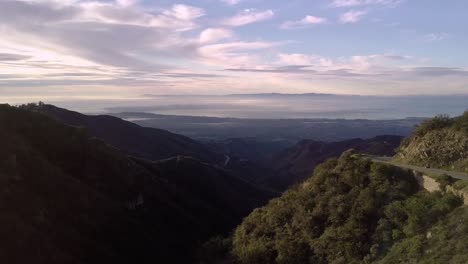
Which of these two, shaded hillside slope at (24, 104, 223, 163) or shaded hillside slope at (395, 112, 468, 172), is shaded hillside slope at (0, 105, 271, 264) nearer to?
shaded hillside slope at (395, 112, 468, 172)

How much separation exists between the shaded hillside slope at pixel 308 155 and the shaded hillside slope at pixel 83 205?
62203mm

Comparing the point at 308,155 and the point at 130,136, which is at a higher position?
the point at 130,136

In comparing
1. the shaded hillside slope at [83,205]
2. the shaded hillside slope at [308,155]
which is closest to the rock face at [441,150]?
the shaded hillside slope at [83,205]

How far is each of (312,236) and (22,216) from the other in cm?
2309

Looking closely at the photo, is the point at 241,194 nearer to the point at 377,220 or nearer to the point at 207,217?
the point at 207,217

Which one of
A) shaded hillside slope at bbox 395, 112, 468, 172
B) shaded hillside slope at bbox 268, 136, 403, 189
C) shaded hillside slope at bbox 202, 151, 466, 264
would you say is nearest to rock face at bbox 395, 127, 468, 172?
shaded hillside slope at bbox 395, 112, 468, 172

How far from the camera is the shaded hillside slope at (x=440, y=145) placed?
22.0 m

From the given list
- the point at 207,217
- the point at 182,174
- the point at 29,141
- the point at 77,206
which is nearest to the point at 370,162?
the point at 77,206

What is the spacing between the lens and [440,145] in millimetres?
23172

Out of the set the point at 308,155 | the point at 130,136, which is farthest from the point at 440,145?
the point at 308,155

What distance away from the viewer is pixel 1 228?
32844 mm

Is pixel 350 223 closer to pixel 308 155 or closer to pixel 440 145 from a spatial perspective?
pixel 440 145

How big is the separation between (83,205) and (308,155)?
116m

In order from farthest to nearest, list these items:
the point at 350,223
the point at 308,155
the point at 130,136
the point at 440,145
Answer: the point at 308,155 → the point at 130,136 → the point at 440,145 → the point at 350,223
